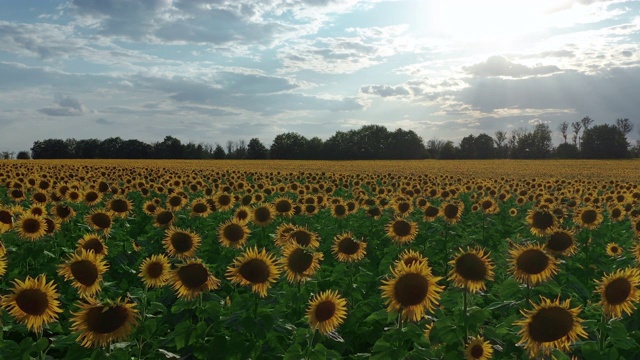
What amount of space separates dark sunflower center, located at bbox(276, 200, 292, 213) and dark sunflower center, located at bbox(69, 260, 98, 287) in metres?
6.65

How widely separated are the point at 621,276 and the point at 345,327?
310cm

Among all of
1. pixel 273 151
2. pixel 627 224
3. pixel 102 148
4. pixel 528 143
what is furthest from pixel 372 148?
pixel 627 224

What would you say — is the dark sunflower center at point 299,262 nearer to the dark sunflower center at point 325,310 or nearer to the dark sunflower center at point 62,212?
the dark sunflower center at point 325,310

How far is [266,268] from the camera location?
612cm

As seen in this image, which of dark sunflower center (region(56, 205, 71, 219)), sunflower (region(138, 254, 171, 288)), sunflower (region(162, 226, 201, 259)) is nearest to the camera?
sunflower (region(138, 254, 171, 288))

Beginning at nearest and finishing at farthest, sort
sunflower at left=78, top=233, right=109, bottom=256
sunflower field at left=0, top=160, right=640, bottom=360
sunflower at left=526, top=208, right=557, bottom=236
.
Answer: sunflower field at left=0, top=160, right=640, bottom=360 → sunflower at left=78, top=233, right=109, bottom=256 → sunflower at left=526, top=208, right=557, bottom=236

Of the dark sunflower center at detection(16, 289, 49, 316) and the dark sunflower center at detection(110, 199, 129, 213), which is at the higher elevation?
the dark sunflower center at detection(110, 199, 129, 213)

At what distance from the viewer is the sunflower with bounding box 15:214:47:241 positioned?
9.68m

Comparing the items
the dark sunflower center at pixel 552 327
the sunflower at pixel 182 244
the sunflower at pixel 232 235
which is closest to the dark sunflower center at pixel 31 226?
the sunflower at pixel 182 244

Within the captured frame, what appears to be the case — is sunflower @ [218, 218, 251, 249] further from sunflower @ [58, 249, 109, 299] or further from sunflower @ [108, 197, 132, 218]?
sunflower @ [108, 197, 132, 218]

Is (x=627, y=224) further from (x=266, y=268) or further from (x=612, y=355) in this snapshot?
(x=266, y=268)

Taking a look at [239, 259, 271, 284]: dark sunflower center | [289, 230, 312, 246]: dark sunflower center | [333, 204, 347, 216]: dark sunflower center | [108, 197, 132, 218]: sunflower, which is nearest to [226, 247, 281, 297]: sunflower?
[239, 259, 271, 284]: dark sunflower center

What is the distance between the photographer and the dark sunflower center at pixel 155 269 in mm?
6961

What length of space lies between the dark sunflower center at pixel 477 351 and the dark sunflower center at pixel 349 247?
3.15 metres
